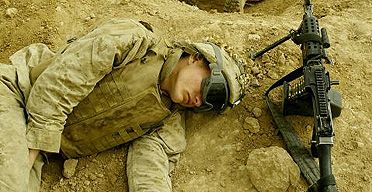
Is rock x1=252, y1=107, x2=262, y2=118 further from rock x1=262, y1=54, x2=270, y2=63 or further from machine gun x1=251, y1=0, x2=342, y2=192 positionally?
Result: rock x1=262, y1=54, x2=270, y2=63

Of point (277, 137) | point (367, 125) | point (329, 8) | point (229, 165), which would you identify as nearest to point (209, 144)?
point (229, 165)

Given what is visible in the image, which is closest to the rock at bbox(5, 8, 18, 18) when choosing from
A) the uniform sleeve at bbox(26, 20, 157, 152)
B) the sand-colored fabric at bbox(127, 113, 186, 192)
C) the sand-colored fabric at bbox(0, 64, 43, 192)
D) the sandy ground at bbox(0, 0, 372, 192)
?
the sandy ground at bbox(0, 0, 372, 192)

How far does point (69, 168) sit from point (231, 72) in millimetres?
916

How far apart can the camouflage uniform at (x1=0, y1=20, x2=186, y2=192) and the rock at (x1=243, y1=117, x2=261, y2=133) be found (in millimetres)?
336

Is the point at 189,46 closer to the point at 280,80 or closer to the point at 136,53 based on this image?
the point at 136,53

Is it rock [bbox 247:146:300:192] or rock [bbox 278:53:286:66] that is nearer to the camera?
rock [bbox 247:146:300:192]

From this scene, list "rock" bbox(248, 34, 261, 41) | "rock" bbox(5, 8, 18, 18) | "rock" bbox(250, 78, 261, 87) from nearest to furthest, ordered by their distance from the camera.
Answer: "rock" bbox(250, 78, 261, 87) < "rock" bbox(248, 34, 261, 41) < "rock" bbox(5, 8, 18, 18)

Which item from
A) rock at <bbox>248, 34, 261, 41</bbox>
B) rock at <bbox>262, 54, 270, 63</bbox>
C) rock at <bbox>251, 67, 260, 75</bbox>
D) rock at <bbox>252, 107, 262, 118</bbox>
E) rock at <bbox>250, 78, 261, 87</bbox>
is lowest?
rock at <bbox>252, 107, 262, 118</bbox>

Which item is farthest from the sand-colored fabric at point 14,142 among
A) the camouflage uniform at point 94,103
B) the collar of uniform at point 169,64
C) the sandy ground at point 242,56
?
the collar of uniform at point 169,64

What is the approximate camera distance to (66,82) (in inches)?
94.9

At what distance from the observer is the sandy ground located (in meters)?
2.72

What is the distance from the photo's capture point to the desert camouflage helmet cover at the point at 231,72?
263 cm

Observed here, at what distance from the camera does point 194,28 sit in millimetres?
3354

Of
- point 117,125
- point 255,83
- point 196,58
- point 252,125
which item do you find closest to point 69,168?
point 117,125
